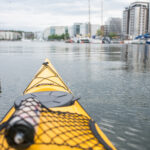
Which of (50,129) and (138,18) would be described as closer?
(50,129)

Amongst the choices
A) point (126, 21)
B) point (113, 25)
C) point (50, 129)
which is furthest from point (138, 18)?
point (50, 129)

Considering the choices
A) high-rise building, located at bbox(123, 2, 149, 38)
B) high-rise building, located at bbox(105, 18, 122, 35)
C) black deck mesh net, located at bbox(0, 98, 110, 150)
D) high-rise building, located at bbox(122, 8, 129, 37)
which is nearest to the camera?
black deck mesh net, located at bbox(0, 98, 110, 150)

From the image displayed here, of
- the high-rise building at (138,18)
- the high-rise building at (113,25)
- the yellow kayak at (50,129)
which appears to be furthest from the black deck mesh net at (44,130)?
the high-rise building at (113,25)

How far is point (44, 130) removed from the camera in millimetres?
2352

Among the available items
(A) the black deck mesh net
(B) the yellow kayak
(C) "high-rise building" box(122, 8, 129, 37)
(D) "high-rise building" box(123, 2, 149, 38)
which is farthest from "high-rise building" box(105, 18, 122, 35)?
(A) the black deck mesh net

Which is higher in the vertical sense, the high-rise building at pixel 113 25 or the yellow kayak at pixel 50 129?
the high-rise building at pixel 113 25

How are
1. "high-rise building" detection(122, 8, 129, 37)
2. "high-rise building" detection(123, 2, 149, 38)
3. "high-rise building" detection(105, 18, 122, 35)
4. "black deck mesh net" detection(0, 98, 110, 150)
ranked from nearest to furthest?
"black deck mesh net" detection(0, 98, 110, 150) → "high-rise building" detection(123, 2, 149, 38) → "high-rise building" detection(122, 8, 129, 37) → "high-rise building" detection(105, 18, 122, 35)

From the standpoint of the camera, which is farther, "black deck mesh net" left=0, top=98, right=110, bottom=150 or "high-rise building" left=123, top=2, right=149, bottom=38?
"high-rise building" left=123, top=2, right=149, bottom=38

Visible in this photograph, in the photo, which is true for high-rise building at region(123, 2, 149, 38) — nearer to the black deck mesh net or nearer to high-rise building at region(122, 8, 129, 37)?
high-rise building at region(122, 8, 129, 37)

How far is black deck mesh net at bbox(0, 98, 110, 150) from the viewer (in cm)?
188

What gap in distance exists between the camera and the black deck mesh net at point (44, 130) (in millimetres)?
1879

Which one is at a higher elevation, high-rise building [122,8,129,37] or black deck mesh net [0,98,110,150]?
high-rise building [122,8,129,37]

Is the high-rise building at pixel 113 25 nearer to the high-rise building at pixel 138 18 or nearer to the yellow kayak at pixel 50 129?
the high-rise building at pixel 138 18

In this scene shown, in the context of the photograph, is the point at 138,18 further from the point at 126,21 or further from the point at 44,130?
the point at 44,130
